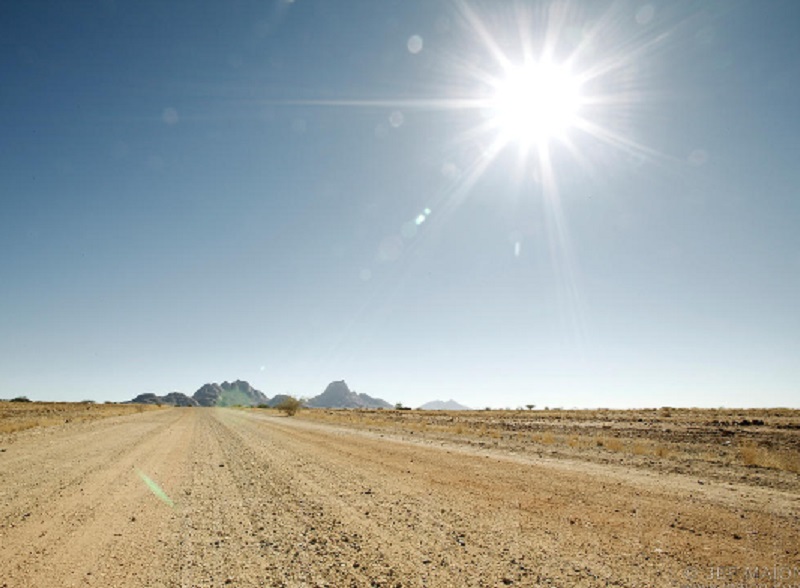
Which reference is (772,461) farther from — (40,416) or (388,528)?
(40,416)

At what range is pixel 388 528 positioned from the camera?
6.81 metres

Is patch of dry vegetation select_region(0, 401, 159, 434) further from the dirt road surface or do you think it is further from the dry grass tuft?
the dry grass tuft

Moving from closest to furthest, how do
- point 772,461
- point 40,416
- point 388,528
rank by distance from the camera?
point 388,528
point 772,461
point 40,416

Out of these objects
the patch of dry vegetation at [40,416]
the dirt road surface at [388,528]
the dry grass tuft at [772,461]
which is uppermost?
the dry grass tuft at [772,461]

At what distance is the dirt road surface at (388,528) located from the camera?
16.8 feet

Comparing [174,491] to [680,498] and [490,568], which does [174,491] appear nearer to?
[490,568]

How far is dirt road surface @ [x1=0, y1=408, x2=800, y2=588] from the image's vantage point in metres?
Answer: 5.12

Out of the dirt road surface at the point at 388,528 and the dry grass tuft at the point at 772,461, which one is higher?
the dry grass tuft at the point at 772,461

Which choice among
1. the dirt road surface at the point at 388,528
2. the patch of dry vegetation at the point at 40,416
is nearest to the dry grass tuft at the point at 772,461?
the dirt road surface at the point at 388,528

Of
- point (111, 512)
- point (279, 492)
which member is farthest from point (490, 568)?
point (111, 512)

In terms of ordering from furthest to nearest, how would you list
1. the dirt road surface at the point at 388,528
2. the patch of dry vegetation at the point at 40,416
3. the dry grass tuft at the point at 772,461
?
the patch of dry vegetation at the point at 40,416 < the dry grass tuft at the point at 772,461 < the dirt road surface at the point at 388,528

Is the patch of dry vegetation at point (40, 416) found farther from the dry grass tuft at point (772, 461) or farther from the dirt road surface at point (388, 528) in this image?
the dry grass tuft at point (772, 461)

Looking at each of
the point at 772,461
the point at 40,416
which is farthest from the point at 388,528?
the point at 40,416

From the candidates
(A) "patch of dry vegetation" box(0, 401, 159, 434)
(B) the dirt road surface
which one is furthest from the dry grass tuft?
(A) "patch of dry vegetation" box(0, 401, 159, 434)
